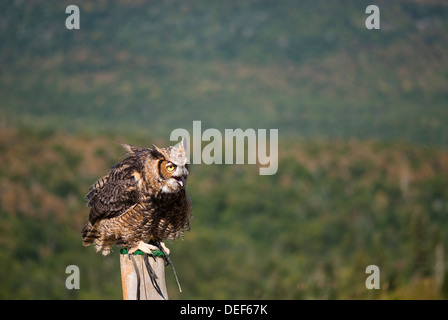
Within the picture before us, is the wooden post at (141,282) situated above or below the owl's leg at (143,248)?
below

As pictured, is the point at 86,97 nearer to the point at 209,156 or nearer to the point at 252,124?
the point at 252,124

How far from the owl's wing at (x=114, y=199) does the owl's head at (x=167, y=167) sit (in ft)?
0.73

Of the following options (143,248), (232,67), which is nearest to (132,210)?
(143,248)

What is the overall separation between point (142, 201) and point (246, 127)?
26.1 metres

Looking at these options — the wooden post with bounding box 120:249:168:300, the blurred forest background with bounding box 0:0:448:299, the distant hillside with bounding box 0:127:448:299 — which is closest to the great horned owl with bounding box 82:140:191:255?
the wooden post with bounding box 120:249:168:300

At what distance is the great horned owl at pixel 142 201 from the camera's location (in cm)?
509

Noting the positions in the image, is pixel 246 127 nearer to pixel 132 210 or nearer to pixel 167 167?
pixel 132 210

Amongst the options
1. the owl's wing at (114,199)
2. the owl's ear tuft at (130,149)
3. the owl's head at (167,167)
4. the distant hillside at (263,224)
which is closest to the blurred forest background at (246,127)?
the distant hillside at (263,224)

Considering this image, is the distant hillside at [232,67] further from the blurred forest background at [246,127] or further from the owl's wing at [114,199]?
the owl's wing at [114,199]

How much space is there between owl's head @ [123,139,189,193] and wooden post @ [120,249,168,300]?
0.64 m

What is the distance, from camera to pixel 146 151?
5.35 m

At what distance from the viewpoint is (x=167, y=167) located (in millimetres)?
5023

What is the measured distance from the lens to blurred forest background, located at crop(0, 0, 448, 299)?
12.7 metres

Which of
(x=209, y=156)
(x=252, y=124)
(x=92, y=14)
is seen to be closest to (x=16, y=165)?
(x=209, y=156)
